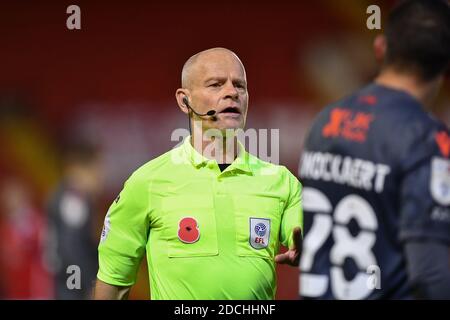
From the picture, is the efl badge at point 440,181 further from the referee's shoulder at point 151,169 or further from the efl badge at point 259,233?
the referee's shoulder at point 151,169

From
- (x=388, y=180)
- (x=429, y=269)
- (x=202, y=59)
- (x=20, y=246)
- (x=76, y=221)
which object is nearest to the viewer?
(x=429, y=269)

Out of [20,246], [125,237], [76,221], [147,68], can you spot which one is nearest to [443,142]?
[125,237]

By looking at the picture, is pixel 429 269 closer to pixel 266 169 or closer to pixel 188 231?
pixel 188 231

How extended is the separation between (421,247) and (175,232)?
1.69 metres

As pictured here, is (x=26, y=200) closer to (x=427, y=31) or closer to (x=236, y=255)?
(x=236, y=255)

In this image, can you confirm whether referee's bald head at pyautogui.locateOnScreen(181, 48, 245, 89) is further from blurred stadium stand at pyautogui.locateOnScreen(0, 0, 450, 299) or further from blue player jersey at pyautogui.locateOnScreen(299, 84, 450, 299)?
blurred stadium stand at pyautogui.locateOnScreen(0, 0, 450, 299)

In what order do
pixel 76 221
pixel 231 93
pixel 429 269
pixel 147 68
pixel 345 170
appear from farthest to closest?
pixel 147 68
pixel 76 221
pixel 231 93
pixel 345 170
pixel 429 269

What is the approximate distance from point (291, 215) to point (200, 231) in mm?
449

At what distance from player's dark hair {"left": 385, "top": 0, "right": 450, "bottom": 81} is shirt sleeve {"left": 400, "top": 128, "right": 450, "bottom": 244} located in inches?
10.7

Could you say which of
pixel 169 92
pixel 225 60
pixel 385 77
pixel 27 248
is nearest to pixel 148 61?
pixel 169 92

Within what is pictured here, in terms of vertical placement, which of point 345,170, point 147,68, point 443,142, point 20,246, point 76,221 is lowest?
point 20,246

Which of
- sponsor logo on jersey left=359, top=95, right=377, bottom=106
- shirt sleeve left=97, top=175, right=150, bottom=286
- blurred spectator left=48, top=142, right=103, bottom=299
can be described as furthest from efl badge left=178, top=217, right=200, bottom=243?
blurred spectator left=48, top=142, right=103, bottom=299

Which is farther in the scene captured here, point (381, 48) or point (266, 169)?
point (266, 169)

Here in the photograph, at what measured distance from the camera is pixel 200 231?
169 inches
